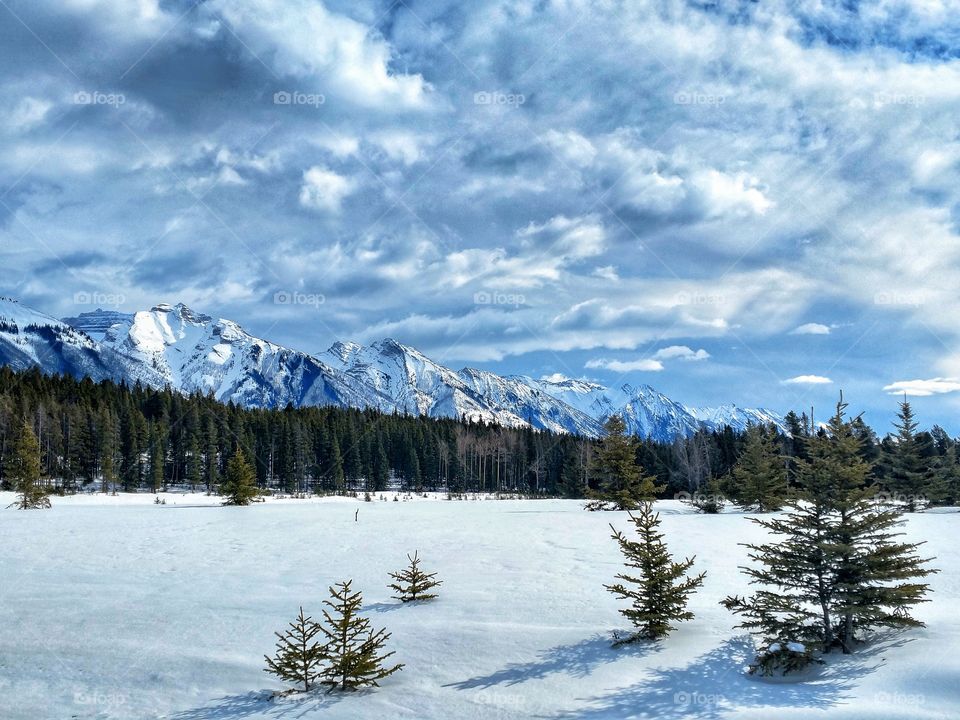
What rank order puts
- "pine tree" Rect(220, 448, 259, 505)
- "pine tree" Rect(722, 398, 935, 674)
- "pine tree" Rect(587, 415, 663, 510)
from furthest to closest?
"pine tree" Rect(220, 448, 259, 505) → "pine tree" Rect(587, 415, 663, 510) → "pine tree" Rect(722, 398, 935, 674)

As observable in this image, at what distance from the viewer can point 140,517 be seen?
37781 mm

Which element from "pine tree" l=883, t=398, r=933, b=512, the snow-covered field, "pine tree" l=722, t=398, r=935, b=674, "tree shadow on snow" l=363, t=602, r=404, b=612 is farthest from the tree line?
"pine tree" l=722, t=398, r=935, b=674

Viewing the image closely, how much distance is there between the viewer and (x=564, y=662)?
10602 millimetres

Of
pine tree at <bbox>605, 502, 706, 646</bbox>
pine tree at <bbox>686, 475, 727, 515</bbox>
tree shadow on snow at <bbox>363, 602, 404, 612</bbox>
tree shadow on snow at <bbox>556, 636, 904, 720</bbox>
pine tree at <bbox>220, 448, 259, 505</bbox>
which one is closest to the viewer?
tree shadow on snow at <bbox>556, 636, 904, 720</bbox>

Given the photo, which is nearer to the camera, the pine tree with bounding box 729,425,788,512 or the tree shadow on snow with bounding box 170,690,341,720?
the tree shadow on snow with bounding box 170,690,341,720

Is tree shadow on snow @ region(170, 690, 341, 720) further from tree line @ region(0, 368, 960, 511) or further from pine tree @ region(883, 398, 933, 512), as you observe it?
pine tree @ region(883, 398, 933, 512)

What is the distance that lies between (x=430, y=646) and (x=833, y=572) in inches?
296

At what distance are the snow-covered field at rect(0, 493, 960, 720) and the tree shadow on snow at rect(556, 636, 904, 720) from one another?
0.04 meters

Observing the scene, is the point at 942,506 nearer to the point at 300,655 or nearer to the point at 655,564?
the point at 655,564

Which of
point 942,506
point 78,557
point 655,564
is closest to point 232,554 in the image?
point 78,557

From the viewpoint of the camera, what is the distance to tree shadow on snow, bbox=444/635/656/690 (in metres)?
9.88

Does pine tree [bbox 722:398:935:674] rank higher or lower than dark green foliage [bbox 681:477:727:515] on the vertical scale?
higher

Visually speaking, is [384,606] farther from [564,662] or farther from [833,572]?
[833,572]

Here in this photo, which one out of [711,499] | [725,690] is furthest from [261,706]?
[711,499]
